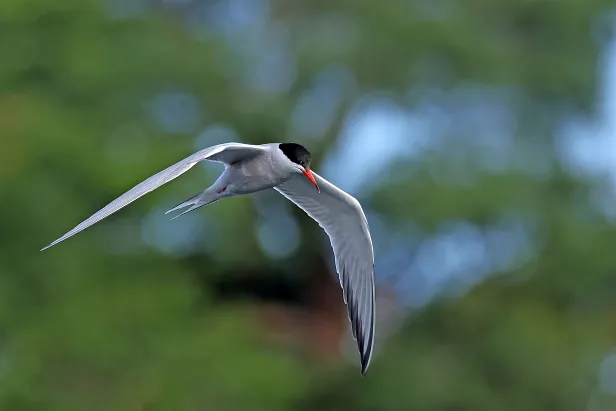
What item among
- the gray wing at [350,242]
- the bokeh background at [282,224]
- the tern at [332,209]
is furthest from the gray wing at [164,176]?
the bokeh background at [282,224]

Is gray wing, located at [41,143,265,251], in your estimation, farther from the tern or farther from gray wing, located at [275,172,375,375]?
gray wing, located at [275,172,375,375]

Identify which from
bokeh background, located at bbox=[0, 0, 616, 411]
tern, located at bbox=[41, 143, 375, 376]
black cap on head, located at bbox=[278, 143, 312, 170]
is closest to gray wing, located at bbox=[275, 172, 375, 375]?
tern, located at bbox=[41, 143, 375, 376]

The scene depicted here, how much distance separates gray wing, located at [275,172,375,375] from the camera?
644cm

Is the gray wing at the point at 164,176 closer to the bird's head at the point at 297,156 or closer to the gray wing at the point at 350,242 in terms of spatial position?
the bird's head at the point at 297,156

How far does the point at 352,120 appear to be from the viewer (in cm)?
1284

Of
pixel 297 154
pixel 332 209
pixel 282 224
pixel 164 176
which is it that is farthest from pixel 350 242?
pixel 282 224

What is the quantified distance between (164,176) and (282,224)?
26.3 feet

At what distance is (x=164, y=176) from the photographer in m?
4.48

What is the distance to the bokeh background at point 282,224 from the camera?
10.9m

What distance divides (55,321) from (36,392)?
29.5 inches

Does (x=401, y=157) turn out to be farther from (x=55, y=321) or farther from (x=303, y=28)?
(x=55, y=321)

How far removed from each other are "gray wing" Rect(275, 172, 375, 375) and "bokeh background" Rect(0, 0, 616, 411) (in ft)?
14.3

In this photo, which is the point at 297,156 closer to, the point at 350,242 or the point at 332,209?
the point at 332,209

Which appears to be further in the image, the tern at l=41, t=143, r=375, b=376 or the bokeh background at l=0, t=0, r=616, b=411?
the bokeh background at l=0, t=0, r=616, b=411
